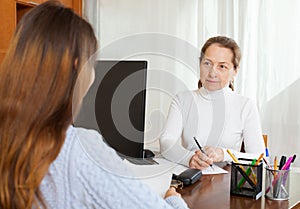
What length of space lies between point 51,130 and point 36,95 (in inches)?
2.8

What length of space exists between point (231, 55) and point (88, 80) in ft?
4.84

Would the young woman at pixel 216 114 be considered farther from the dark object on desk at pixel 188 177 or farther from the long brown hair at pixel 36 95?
the long brown hair at pixel 36 95

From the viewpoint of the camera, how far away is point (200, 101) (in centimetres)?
224

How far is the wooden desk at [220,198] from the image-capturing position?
4.08 feet

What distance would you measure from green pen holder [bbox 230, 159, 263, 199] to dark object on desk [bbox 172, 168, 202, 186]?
0.51 feet

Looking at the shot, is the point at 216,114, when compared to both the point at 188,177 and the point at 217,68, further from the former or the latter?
the point at 188,177

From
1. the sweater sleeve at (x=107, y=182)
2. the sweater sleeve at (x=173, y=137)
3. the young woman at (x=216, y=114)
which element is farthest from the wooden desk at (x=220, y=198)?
the young woman at (x=216, y=114)

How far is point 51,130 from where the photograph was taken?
0.79 metres

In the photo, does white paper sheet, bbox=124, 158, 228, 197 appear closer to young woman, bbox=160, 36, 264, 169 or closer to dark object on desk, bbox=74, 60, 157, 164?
dark object on desk, bbox=74, 60, 157, 164

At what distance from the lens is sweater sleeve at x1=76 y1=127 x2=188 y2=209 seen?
0.76 m

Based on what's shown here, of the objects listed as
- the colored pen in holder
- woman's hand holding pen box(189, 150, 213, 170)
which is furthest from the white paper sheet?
the colored pen in holder

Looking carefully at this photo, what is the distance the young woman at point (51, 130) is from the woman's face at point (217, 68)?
4.62 ft

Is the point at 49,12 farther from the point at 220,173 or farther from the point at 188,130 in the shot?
the point at 188,130

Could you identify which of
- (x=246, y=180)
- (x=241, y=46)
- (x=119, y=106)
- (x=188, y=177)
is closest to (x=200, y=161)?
(x=188, y=177)
